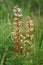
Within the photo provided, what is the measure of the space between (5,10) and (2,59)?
6.25 feet

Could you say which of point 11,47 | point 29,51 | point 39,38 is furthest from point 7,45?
point 39,38

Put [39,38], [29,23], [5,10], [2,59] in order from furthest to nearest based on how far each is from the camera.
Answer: [5,10], [39,38], [2,59], [29,23]

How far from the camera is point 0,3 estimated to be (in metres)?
5.04

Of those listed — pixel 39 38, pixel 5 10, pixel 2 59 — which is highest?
pixel 5 10

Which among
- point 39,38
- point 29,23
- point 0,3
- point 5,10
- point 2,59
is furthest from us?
point 0,3

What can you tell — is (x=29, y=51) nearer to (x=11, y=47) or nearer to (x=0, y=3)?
(x=11, y=47)

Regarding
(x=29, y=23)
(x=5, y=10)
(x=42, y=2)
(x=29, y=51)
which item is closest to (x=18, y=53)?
(x=29, y=51)

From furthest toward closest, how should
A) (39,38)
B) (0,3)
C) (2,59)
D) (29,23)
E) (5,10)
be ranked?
(0,3) → (5,10) → (39,38) → (2,59) → (29,23)

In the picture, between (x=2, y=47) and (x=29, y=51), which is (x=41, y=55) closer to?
(x=29, y=51)

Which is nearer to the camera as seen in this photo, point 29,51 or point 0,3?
point 29,51

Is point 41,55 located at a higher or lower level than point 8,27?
lower

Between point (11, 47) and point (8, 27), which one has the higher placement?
point (8, 27)

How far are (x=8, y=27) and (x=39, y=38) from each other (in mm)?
363

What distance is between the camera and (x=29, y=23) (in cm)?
267
